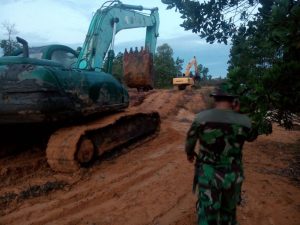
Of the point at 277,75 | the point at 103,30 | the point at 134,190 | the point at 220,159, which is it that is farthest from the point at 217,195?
the point at 103,30

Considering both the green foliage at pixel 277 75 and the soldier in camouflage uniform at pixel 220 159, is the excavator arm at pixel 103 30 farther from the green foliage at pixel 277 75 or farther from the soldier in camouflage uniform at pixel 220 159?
the soldier in camouflage uniform at pixel 220 159

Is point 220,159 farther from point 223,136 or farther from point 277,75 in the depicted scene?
point 277,75

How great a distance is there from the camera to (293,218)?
486cm

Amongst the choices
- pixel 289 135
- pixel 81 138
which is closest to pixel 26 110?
pixel 81 138

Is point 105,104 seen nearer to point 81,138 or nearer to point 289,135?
point 81,138

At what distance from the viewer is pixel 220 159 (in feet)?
12.3

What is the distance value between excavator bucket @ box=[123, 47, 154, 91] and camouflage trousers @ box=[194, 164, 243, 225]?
6.91 m

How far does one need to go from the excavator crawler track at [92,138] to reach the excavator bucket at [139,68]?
1487 millimetres

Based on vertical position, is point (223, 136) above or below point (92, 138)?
above

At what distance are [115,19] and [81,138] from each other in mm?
3623

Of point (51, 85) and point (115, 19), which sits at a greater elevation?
point (115, 19)

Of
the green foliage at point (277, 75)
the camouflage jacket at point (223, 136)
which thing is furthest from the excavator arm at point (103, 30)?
the camouflage jacket at point (223, 136)

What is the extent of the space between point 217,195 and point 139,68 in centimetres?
716

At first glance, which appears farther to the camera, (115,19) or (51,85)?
(115,19)
